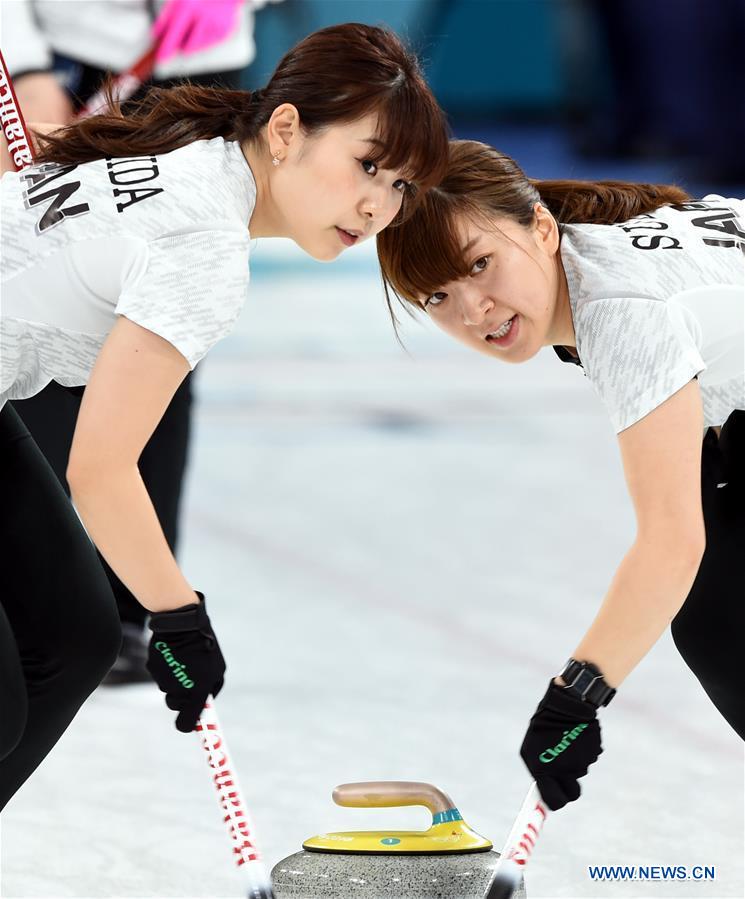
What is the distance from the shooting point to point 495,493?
423 centimetres

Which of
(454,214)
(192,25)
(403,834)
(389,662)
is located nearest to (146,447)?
(389,662)

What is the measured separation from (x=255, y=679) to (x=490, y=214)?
1363 millimetres

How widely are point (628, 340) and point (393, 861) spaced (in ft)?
2.08

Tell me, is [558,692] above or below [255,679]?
above

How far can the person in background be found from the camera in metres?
2.58

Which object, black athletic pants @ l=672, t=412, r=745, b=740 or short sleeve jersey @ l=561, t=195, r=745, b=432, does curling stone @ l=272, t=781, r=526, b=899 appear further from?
short sleeve jersey @ l=561, t=195, r=745, b=432

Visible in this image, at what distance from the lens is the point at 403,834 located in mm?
1635

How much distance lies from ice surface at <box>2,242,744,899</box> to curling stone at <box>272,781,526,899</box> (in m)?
0.27

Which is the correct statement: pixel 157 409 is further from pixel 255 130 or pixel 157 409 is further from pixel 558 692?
pixel 558 692

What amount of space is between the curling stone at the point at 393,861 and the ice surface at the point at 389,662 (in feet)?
0.90

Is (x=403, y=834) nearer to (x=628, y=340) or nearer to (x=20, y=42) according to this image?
(x=628, y=340)

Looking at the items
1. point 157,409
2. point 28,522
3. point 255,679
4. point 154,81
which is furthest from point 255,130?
point 255,679

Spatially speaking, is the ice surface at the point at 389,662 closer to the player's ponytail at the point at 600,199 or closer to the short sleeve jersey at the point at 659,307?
the short sleeve jersey at the point at 659,307

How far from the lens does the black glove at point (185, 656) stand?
1568 mm
